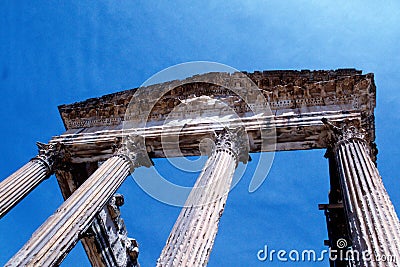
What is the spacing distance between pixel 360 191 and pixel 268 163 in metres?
5.87

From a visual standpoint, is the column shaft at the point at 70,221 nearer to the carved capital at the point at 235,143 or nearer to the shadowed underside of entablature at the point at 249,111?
the shadowed underside of entablature at the point at 249,111

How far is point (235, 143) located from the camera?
15.9m

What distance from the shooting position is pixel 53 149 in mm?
18000

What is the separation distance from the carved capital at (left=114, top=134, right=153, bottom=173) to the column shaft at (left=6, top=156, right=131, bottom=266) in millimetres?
A: 554

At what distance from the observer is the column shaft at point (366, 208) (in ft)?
31.3

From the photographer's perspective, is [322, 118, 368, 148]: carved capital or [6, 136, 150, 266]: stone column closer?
[6, 136, 150, 266]: stone column

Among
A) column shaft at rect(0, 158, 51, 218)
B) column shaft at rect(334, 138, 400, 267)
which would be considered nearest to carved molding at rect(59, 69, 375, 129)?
column shaft at rect(334, 138, 400, 267)

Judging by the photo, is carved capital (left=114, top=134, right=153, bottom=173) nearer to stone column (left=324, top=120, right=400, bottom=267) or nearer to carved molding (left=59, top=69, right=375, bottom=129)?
carved molding (left=59, top=69, right=375, bottom=129)

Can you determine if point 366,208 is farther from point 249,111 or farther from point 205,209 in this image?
point 249,111

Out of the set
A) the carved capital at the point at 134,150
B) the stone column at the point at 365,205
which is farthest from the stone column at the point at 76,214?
the stone column at the point at 365,205

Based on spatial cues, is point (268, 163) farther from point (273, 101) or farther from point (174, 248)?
point (174, 248)
